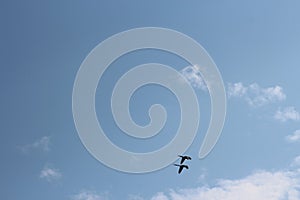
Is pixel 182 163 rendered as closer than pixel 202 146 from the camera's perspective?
No

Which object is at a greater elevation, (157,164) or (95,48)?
(95,48)

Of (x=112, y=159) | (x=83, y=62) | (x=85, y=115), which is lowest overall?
(x=112, y=159)

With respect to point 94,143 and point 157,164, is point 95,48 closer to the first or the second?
point 94,143

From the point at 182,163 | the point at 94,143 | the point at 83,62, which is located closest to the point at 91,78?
the point at 83,62

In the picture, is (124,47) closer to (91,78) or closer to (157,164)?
(91,78)

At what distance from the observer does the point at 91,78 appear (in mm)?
162875

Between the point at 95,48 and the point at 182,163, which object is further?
the point at 182,163

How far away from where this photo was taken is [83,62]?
16200 cm

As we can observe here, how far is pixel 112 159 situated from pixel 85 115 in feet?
54.4

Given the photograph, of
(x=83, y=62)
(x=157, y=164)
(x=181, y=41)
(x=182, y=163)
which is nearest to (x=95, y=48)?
(x=83, y=62)

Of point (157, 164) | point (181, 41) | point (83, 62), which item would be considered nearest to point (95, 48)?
point (83, 62)

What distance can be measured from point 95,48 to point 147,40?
15470 mm

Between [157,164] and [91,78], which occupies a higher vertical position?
[91,78]

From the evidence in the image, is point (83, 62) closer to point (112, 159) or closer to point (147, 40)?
point (147, 40)
